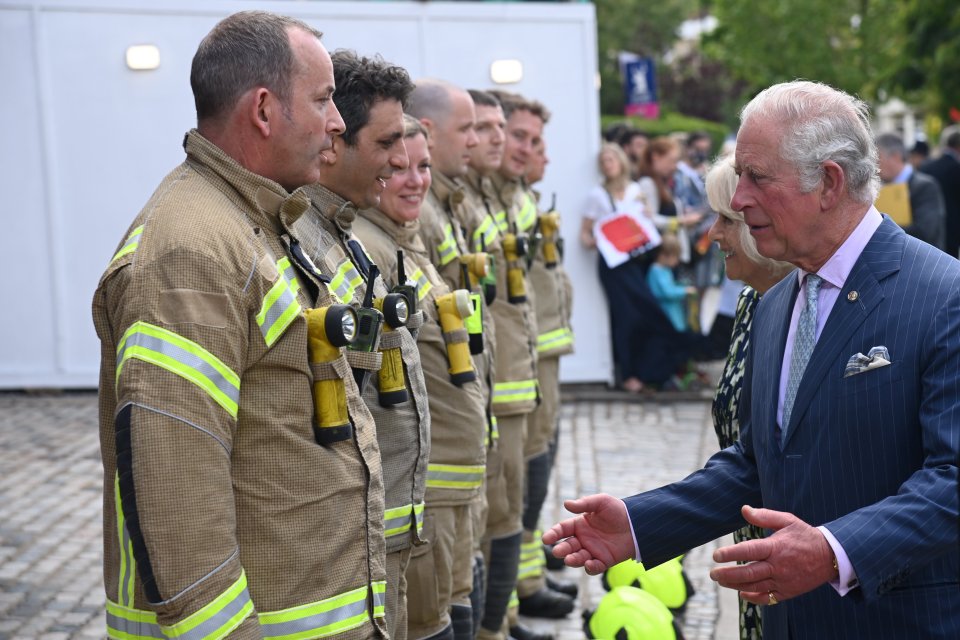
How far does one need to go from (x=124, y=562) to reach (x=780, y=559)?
1372mm

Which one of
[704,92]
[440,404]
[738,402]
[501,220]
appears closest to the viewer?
[738,402]

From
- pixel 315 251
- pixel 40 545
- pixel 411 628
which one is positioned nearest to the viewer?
pixel 315 251

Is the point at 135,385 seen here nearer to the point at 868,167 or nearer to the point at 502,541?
the point at 868,167

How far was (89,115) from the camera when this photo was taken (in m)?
10.8

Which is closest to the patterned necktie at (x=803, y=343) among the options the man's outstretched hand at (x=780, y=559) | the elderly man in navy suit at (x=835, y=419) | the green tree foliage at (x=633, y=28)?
the elderly man in navy suit at (x=835, y=419)

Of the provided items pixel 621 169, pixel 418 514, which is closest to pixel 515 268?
pixel 418 514

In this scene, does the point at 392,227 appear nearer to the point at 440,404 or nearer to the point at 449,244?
the point at 440,404

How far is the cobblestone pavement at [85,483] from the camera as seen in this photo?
6305mm

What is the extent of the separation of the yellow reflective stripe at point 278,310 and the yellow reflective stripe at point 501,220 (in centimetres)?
358

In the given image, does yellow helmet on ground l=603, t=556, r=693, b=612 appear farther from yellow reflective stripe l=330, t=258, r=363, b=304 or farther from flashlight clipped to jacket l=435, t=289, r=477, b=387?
yellow reflective stripe l=330, t=258, r=363, b=304

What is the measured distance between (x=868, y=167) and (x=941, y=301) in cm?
43

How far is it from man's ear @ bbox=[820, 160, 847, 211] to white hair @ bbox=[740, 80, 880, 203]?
12 mm

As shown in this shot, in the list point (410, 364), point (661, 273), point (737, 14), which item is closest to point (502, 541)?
point (410, 364)

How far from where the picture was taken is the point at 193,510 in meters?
2.56
